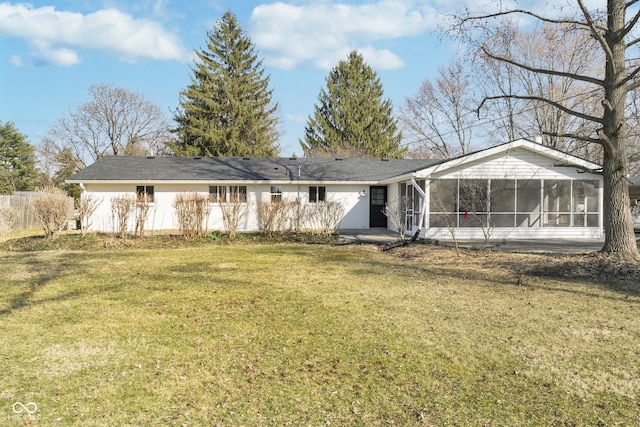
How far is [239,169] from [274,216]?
6314 mm

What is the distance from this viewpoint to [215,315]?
598cm

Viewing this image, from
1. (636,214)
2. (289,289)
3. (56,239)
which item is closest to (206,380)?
(289,289)

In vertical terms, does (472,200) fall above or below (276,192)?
below

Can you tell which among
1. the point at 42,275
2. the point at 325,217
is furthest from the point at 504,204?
the point at 42,275

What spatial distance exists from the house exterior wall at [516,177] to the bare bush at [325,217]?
327cm

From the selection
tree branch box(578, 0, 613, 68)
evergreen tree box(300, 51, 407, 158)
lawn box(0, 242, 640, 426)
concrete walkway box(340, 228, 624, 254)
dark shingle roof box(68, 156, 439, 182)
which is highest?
evergreen tree box(300, 51, 407, 158)

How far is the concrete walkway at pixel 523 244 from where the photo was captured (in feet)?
44.1

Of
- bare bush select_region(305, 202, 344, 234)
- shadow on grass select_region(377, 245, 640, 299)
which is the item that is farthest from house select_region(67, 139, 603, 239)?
shadow on grass select_region(377, 245, 640, 299)

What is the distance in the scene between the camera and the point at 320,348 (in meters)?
4.73

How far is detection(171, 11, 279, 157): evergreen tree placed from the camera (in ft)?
109

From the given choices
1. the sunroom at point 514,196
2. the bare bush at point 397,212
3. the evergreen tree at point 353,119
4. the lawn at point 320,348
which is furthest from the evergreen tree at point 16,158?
the sunroom at point 514,196

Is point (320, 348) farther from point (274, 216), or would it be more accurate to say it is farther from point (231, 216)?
point (231, 216)

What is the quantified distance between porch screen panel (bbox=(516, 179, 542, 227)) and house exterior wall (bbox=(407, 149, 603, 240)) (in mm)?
109

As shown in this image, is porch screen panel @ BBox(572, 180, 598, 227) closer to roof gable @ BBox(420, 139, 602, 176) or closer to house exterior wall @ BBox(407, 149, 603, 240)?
house exterior wall @ BBox(407, 149, 603, 240)
